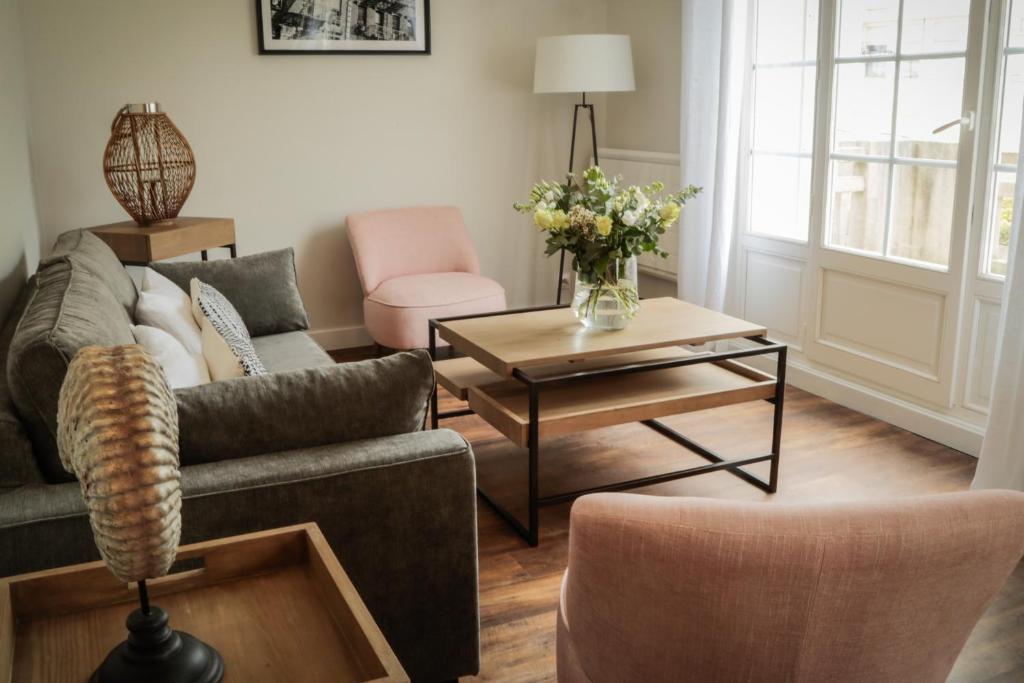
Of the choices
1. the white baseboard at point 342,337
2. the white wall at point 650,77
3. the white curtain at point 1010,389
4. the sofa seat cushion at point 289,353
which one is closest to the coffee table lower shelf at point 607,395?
the sofa seat cushion at point 289,353

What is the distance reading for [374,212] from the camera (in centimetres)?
480

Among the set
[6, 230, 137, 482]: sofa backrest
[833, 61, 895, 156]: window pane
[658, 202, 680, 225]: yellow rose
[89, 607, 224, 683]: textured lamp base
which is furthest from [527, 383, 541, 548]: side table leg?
[833, 61, 895, 156]: window pane

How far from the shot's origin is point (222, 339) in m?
2.61

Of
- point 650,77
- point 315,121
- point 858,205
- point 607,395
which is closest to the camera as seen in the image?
point 607,395

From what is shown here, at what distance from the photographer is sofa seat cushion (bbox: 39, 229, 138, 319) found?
8.66ft

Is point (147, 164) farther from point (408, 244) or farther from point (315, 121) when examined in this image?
point (408, 244)

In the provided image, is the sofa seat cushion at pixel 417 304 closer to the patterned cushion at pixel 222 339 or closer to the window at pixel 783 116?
the patterned cushion at pixel 222 339

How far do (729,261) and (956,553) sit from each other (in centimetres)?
346

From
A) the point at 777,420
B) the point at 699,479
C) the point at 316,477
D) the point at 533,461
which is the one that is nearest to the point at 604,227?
the point at 533,461

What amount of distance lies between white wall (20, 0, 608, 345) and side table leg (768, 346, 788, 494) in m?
2.53

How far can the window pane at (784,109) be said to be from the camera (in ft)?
13.4

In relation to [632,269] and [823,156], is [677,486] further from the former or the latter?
[823,156]

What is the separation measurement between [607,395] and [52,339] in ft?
5.68

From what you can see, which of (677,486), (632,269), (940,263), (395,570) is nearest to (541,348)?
(632,269)
